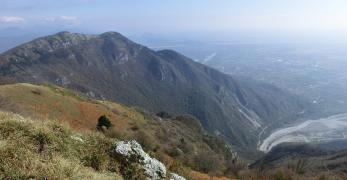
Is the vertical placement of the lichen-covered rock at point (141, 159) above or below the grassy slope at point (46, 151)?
below

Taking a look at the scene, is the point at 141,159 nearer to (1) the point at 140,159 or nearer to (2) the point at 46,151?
(1) the point at 140,159

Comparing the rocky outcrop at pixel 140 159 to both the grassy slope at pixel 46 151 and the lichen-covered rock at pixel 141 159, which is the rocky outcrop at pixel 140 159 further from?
the grassy slope at pixel 46 151

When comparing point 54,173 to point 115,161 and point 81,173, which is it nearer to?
point 81,173

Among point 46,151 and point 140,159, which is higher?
point 46,151

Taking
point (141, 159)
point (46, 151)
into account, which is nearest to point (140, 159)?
point (141, 159)

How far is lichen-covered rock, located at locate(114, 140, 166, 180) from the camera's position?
560 inches

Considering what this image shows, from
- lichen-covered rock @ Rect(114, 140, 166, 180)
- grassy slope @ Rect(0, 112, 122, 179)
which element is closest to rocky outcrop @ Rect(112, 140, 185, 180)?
lichen-covered rock @ Rect(114, 140, 166, 180)

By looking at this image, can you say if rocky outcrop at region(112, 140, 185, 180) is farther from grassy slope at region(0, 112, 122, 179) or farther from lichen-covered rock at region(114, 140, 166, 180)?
grassy slope at region(0, 112, 122, 179)

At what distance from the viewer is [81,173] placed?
10680 mm

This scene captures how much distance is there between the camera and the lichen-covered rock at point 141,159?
14219 mm

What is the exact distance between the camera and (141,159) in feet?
47.4

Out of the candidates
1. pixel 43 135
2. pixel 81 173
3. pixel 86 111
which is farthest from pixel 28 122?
pixel 86 111

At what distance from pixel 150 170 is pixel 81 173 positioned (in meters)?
3.95

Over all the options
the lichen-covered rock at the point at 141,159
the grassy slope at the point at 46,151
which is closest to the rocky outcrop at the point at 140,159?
the lichen-covered rock at the point at 141,159
